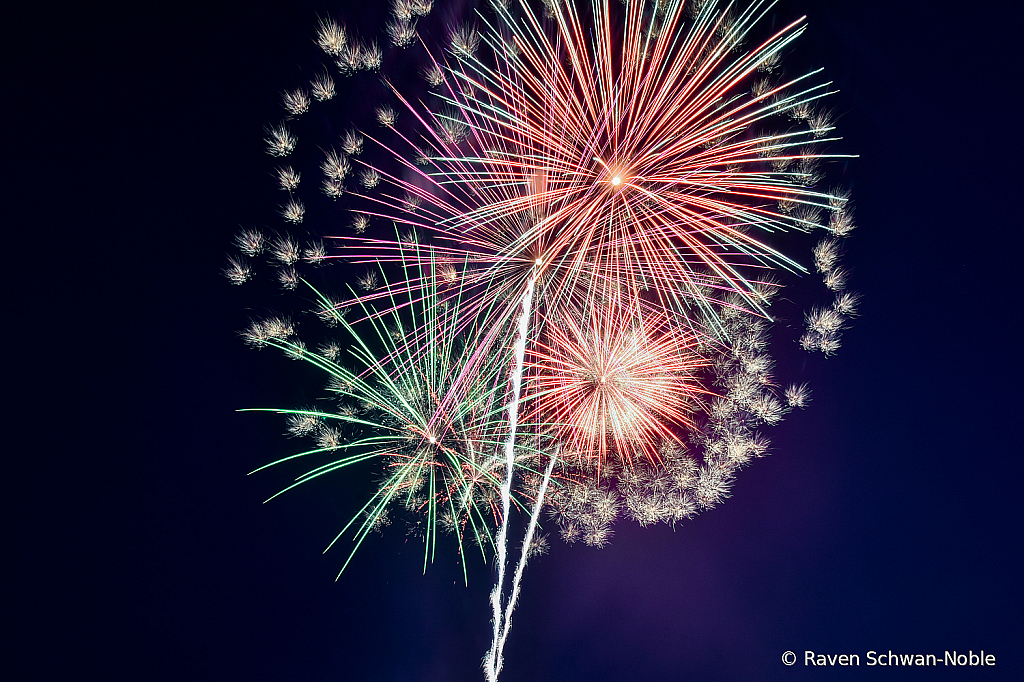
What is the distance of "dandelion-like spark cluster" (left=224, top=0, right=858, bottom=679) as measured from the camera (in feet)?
6.14

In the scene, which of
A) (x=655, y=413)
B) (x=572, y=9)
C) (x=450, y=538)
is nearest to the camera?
(x=572, y=9)

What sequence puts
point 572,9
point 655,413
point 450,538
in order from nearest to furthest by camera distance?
1. point 572,9
2. point 655,413
3. point 450,538

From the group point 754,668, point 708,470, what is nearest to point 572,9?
point 708,470

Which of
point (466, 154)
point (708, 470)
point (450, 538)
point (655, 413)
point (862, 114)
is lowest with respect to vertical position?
Result: point (450, 538)

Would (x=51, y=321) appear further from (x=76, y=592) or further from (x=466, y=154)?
(x=466, y=154)

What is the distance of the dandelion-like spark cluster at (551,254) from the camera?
1.87 meters

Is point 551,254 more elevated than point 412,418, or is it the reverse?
point 551,254

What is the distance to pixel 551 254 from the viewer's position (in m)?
1.91

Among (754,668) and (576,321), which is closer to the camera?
(576,321)

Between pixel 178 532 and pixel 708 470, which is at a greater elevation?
pixel 708 470

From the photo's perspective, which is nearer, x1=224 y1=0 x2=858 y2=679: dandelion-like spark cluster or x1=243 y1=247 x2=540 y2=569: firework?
x1=224 y1=0 x2=858 y2=679: dandelion-like spark cluster

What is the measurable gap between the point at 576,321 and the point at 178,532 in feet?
7.95

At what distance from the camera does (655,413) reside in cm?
208

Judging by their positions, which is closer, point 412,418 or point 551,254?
point 551,254
